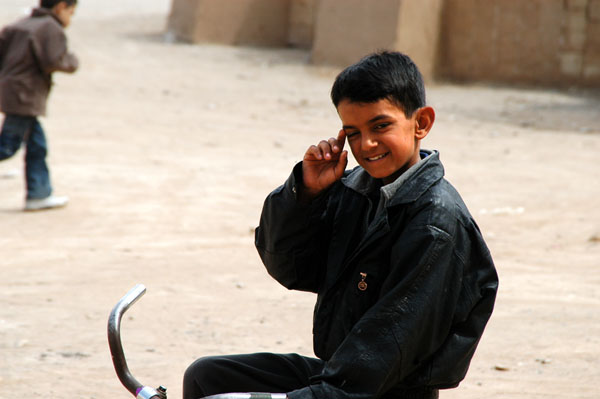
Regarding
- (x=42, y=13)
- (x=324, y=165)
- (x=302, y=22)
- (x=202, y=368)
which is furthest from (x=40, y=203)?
(x=302, y=22)

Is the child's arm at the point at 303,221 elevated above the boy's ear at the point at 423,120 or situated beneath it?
situated beneath

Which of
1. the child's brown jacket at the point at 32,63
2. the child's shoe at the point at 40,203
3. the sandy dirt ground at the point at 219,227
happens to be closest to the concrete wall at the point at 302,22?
the sandy dirt ground at the point at 219,227

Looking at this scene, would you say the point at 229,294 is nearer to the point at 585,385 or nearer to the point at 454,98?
the point at 585,385

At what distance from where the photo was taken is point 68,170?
7.12 metres

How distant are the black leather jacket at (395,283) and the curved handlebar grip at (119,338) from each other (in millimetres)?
345

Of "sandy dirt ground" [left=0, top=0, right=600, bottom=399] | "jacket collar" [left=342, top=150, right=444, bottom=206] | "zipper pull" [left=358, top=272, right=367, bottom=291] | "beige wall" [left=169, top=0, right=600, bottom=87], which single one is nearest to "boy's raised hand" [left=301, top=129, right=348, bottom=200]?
"jacket collar" [left=342, top=150, right=444, bottom=206]

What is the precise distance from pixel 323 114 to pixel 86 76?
3.78 meters

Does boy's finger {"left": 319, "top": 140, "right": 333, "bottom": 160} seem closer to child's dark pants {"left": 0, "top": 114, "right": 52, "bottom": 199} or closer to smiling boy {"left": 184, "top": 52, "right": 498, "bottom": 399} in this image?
smiling boy {"left": 184, "top": 52, "right": 498, "bottom": 399}

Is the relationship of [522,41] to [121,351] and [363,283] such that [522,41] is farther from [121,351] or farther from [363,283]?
[121,351]

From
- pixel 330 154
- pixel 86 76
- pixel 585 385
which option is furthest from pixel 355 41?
pixel 330 154

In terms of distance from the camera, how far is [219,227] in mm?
5621

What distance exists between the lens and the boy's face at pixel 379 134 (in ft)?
6.11

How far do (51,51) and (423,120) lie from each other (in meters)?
4.45

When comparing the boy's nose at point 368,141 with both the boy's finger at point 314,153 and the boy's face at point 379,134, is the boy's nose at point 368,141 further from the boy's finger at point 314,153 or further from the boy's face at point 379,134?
the boy's finger at point 314,153
